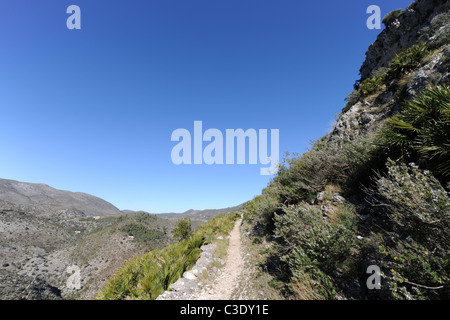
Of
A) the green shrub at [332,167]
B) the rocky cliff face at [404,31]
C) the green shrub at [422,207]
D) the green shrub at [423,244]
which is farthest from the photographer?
the rocky cliff face at [404,31]

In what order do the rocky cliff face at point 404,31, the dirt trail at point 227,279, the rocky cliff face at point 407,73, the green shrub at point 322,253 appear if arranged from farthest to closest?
the rocky cliff face at point 404,31
the rocky cliff face at point 407,73
the dirt trail at point 227,279
the green shrub at point 322,253

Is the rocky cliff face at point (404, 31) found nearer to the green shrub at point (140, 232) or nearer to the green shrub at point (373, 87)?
the green shrub at point (373, 87)

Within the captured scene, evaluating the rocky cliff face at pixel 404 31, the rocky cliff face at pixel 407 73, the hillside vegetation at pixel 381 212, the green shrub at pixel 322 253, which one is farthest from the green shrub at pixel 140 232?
the rocky cliff face at pixel 404 31

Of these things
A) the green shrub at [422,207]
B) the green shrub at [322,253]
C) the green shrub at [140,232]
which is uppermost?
the green shrub at [422,207]

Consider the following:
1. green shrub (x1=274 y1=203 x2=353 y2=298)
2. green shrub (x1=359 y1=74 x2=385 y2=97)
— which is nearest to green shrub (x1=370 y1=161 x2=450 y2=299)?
green shrub (x1=274 y1=203 x2=353 y2=298)

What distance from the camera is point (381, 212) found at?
14.3 ft

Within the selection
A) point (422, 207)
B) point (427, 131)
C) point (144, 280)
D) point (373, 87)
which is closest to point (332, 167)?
point (427, 131)

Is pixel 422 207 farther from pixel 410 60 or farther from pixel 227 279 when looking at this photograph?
pixel 410 60

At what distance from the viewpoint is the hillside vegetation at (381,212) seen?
2.63m

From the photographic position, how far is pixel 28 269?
74312 millimetres

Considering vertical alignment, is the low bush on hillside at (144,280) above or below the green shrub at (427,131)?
below

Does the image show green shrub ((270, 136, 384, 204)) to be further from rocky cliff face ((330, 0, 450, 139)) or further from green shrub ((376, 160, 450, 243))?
green shrub ((376, 160, 450, 243))
